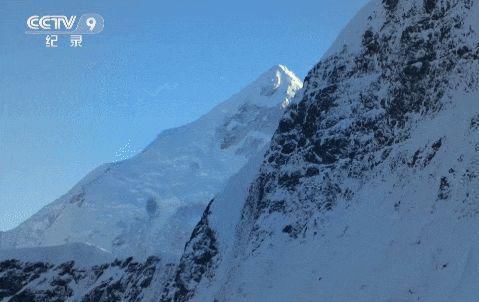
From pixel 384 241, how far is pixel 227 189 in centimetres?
3050

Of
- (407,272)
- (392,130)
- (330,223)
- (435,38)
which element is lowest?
(407,272)

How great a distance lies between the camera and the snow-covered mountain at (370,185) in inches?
1992

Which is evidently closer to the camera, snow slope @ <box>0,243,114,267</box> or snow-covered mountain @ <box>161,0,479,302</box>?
snow-covered mountain @ <box>161,0,479,302</box>

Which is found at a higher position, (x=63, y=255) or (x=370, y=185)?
(x=63, y=255)

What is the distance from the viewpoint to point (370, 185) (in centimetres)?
6056

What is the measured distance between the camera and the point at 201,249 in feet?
246

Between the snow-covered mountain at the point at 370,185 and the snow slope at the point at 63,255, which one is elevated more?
the snow slope at the point at 63,255

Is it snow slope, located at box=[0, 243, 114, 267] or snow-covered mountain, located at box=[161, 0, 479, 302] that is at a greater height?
snow slope, located at box=[0, 243, 114, 267]

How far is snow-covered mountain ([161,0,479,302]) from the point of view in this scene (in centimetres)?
5059

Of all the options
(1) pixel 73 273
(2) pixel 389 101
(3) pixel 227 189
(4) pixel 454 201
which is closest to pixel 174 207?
(1) pixel 73 273

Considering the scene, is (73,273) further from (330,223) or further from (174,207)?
(174,207)

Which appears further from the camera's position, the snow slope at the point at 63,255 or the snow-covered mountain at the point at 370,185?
the snow slope at the point at 63,255

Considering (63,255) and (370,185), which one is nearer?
(370,185)

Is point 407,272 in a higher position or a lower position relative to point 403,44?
lower
